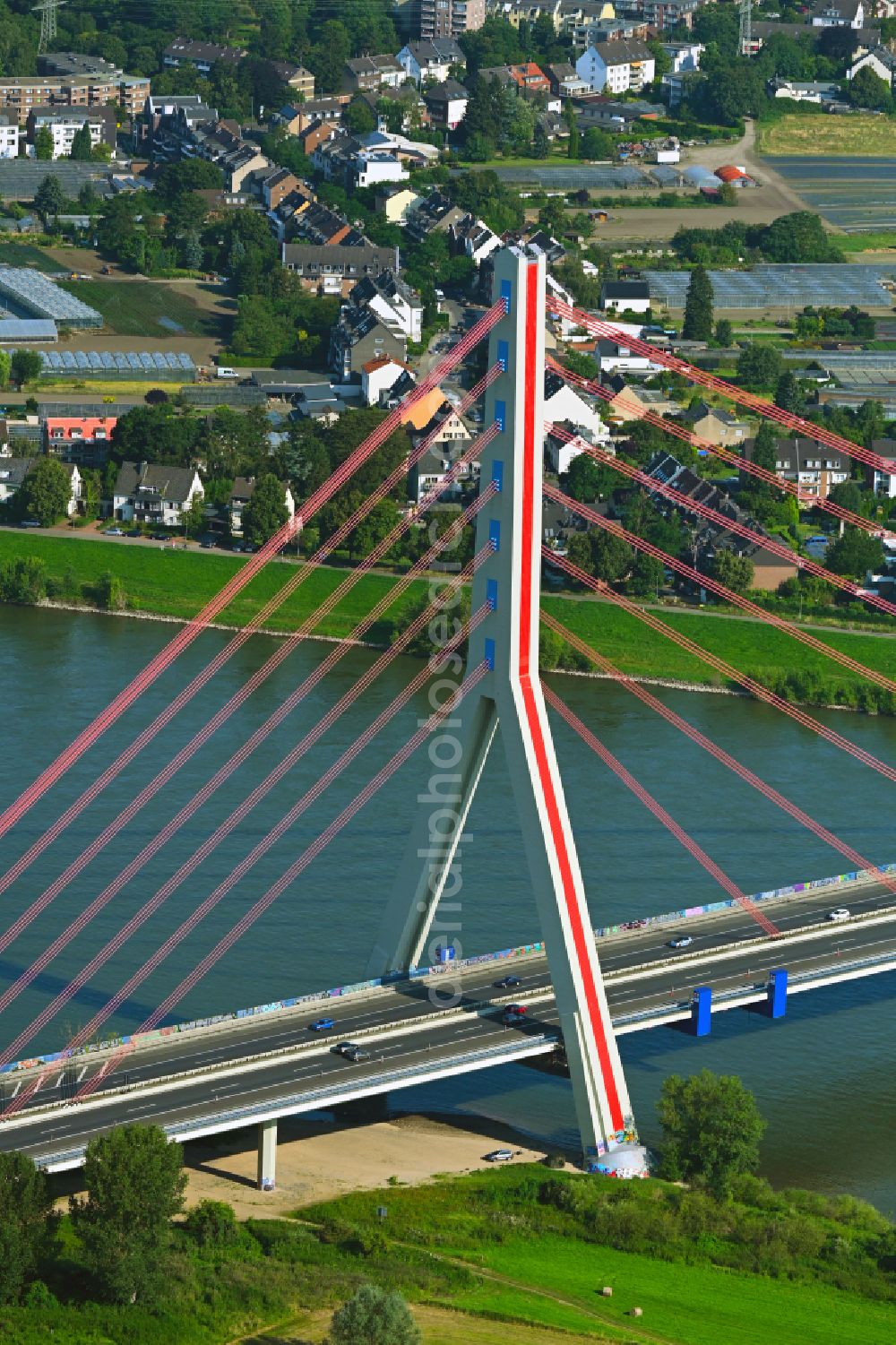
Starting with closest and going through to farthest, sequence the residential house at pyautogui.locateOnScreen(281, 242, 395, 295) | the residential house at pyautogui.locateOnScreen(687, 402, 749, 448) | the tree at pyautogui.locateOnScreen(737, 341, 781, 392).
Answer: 1. the residential house at pyautogui.locateOnScreen(687, 402, 749, 448)
2. the tree at pyautogui.locateOnScreen(737, 341, 781, 392)
3. the residential house at pyautogui.locateOnScreen(281, 242, 395, 295)

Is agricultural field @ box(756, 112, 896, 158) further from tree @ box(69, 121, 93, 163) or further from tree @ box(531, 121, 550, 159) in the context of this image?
tree @ box(69, 121, 93, 163)

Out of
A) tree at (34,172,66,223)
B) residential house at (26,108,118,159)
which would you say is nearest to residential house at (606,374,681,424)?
tree at (34,172,66,223)

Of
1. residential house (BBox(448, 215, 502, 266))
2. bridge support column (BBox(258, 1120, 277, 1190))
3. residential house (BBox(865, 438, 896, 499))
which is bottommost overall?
bridge support column (BBox(258, 1120, 277, 1190))

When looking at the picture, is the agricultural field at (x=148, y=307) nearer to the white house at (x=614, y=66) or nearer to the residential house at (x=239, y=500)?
the residential house at (x=239, y=500)

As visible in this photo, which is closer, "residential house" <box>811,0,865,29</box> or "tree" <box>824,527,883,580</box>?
"tree" <box>824,527,883,580</box>

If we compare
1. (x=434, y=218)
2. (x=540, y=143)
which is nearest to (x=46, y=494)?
(x=434, y=218)

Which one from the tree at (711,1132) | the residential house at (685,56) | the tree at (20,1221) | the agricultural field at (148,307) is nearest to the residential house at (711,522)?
the agricultural field at (148,307)
